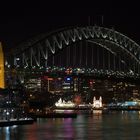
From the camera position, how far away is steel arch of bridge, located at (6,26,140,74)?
88.9m

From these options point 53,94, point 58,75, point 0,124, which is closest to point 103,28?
point 58,75

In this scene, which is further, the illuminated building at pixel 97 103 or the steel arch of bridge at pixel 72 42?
the illuminated building at pixel 97 103

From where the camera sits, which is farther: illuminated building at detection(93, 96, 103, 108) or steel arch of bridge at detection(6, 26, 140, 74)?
illuminated building at detection(93, 96, 103, 108)

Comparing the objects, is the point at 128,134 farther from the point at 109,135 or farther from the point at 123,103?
the point at 123,103

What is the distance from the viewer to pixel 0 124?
58688 millimetres

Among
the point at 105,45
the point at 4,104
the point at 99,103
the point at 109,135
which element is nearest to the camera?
the point at 109,135

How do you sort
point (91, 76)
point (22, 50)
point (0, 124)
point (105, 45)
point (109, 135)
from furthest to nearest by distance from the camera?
point (105, 45) → point (91, 76) → point (22, 50) → point (0, 124) → point (109, 135)

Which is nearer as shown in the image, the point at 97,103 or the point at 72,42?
the point at 72,42

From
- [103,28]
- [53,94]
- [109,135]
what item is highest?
[103,28]

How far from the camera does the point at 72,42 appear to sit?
96125 mm

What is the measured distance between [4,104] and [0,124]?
6.59m

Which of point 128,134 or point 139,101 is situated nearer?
point 128,134

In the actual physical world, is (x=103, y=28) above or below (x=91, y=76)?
above

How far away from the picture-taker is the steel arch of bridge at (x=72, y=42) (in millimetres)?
88875
